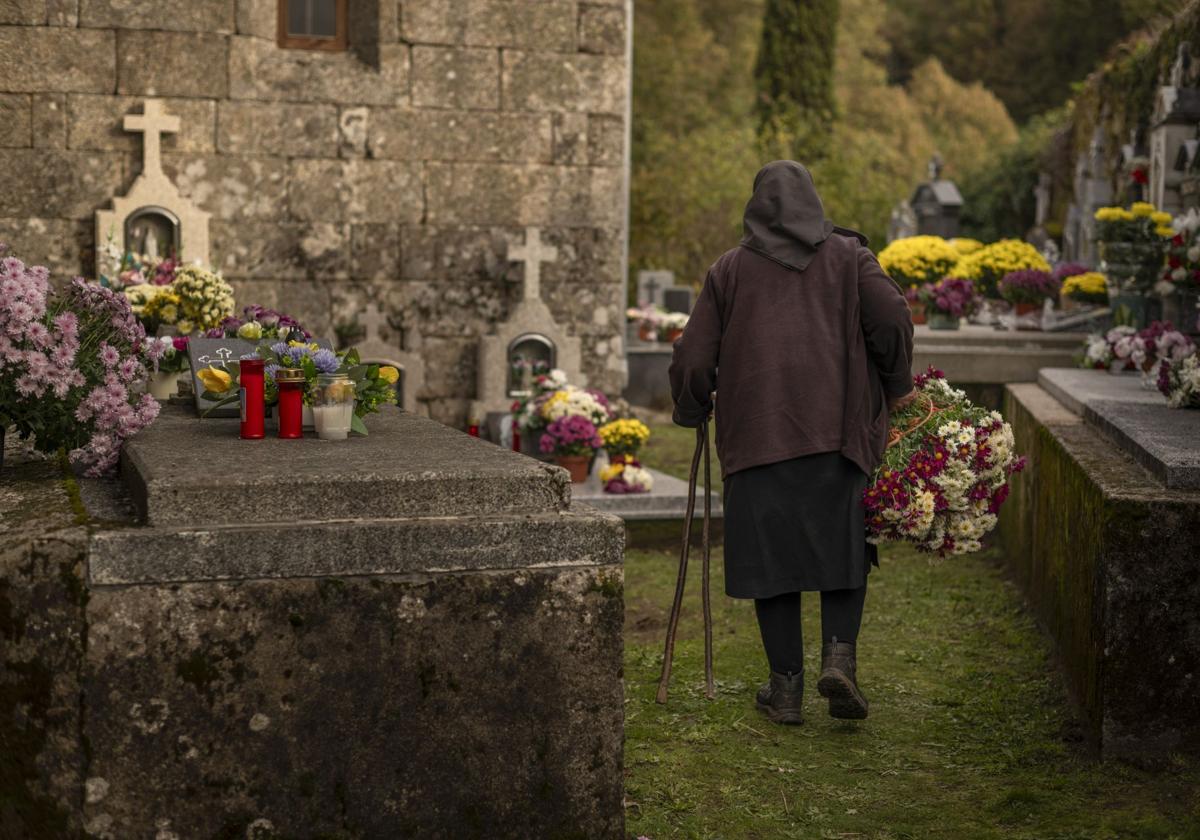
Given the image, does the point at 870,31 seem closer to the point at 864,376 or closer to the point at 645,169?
the point at 645,169

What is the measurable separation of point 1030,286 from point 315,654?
964cm

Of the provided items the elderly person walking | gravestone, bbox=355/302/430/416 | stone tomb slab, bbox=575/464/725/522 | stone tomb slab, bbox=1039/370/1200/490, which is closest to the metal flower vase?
stone tomb slab, bbox=1039/370/1200/490

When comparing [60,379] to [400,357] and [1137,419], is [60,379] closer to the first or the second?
[1137,419]

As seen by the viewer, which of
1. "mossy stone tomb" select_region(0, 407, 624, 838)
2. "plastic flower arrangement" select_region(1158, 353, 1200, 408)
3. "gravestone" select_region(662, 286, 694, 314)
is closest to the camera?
"mossy stone tomb" select_region(0, 407, 624, 838)

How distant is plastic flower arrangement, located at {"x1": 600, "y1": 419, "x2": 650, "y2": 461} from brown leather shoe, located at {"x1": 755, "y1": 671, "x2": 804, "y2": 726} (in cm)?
424

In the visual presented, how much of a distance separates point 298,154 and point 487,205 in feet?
4.12

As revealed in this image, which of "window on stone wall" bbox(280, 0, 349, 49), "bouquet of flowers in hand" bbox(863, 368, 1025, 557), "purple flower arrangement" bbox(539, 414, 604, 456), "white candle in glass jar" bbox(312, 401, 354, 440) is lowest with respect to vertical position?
"purple flower arrangement" bbox(539, 414, 604, 456)

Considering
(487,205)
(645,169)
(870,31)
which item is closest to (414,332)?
(487,205)

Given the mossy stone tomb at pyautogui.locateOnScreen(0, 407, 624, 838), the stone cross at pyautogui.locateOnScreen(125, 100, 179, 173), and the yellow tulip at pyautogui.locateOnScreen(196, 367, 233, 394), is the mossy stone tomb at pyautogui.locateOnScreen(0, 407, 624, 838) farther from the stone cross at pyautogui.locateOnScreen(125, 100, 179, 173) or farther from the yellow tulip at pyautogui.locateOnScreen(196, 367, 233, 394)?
the stone cross at pyautogui.locateOnScreen(125, 100, 179, 173)

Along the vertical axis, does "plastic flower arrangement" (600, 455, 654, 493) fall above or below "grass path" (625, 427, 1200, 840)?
above

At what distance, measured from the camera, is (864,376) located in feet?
15.9

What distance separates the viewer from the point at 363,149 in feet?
32.6

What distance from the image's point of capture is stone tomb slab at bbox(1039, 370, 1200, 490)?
4.68m

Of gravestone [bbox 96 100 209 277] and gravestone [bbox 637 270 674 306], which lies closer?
gravestone [bbox 96 100 209 277]
